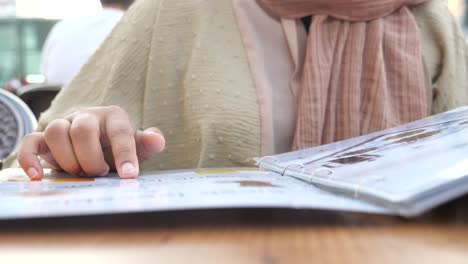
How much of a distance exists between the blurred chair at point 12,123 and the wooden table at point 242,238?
2.76 feet

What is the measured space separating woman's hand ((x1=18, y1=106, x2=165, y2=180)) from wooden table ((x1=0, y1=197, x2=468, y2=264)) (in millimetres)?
171

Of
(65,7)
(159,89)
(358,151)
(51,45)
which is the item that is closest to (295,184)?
(358,151)

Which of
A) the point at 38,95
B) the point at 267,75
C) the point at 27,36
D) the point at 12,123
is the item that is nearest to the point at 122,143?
the point at 267,75

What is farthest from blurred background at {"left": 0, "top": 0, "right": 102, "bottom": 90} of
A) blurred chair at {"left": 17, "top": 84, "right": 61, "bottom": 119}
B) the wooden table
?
the wooden table

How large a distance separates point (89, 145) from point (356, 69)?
42 cm

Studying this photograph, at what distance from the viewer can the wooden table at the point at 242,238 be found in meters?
0.19

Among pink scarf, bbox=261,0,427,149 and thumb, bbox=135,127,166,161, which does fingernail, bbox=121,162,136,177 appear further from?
pink scarf, bbox=261,0,427,149

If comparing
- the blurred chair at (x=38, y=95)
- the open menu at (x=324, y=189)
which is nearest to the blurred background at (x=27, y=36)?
the blurred chair at (x=38, y=95)

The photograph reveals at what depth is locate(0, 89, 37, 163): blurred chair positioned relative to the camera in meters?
1.01

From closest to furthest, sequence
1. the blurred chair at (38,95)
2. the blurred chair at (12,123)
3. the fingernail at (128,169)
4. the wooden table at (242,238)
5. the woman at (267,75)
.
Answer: the wooden table at (242,238), the fingernail at (128,169), the woman at (267,75), the blurred chair at (12,123), the blurred chair at (38,95)

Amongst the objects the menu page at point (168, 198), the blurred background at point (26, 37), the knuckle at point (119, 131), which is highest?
the menu page at point (168, 198)

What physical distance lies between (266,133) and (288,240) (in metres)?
0.47

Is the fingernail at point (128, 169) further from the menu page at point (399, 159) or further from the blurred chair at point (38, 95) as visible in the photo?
the blurred chair at point (38, 95)

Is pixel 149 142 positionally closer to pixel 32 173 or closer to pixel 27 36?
pixel 32 173
